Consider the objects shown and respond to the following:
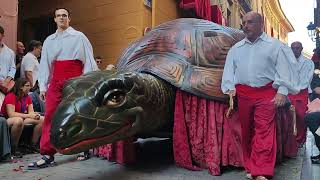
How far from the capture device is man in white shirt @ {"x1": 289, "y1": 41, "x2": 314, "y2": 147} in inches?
234

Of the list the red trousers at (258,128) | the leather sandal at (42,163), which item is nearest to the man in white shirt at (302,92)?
the red trousers at (258,128)

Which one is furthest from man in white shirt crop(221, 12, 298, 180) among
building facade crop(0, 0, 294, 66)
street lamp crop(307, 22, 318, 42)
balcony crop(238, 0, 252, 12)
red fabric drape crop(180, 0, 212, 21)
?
balcony crop(238, 0, 252, 12)

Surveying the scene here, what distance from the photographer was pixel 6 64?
6293 mm

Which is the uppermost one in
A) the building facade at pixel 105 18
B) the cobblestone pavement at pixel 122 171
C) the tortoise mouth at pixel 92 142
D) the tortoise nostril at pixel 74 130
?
the building facade at pixel 105 18

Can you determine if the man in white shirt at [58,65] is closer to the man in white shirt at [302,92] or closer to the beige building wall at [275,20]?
the man in white shirt at [302,92]

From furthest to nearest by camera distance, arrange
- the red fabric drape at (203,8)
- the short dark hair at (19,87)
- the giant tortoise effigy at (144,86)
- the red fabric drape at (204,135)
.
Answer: the red fabric drape at (203,8), the short dark hair at (19,87), the red fabric drape at (204,135), the giant tortoise effigy at (144,86)

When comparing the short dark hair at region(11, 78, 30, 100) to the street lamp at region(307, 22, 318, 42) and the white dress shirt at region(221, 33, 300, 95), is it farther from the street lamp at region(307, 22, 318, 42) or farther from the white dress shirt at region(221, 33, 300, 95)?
the street lamp at region(307, 22, 318, 42)

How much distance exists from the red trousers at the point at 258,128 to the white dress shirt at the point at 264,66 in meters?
0.10

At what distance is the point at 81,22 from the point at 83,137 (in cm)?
798

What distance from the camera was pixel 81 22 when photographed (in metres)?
10.8

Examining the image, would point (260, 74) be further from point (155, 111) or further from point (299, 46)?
point (299, 46)

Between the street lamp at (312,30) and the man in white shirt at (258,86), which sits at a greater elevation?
the street lamp at (312,30)

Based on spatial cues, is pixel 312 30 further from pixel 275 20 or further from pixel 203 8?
pixel 275 20

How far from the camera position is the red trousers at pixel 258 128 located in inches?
153
